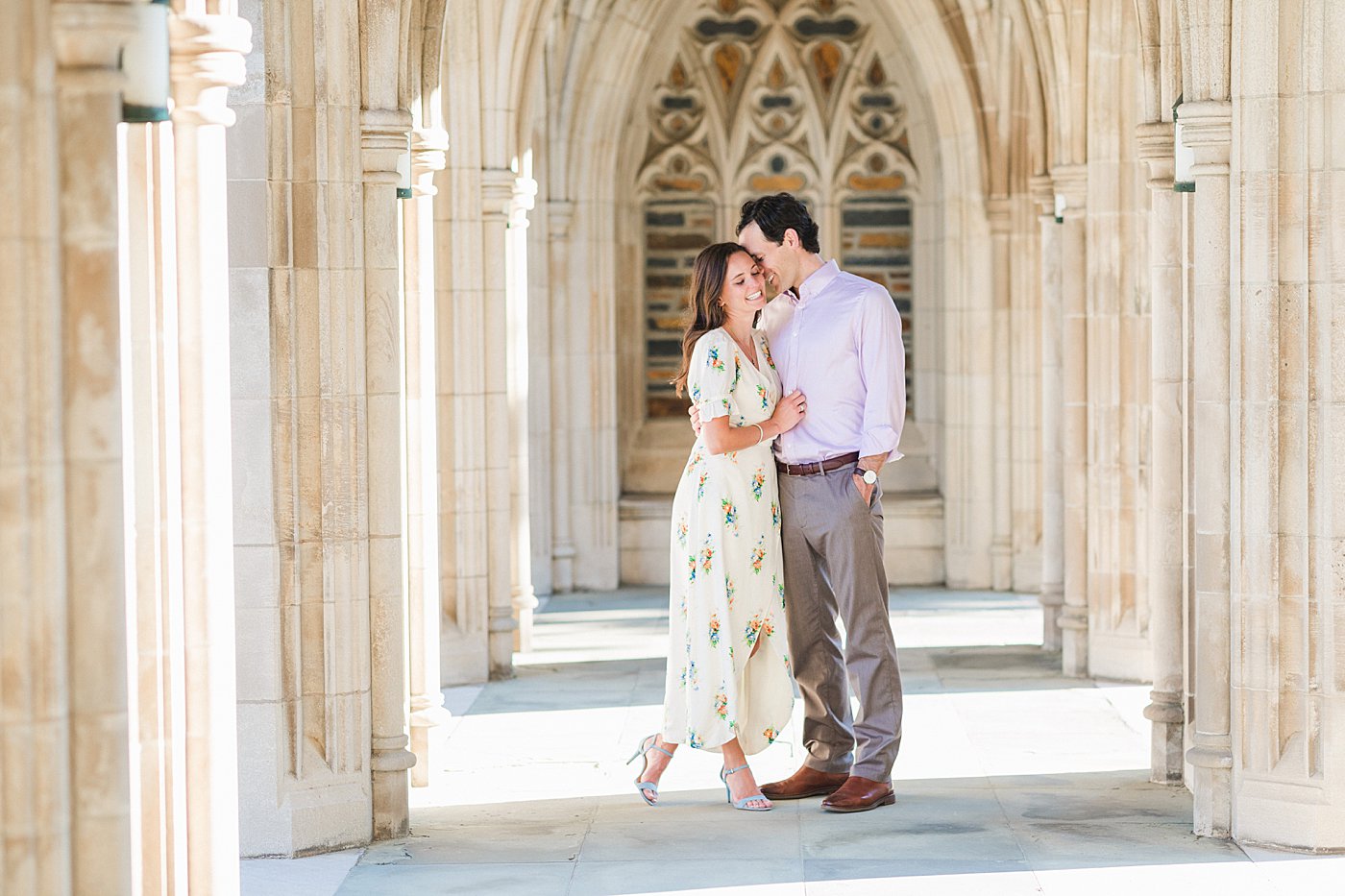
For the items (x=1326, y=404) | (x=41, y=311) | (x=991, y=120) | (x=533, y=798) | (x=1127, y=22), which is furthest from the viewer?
(x=991, y=120)

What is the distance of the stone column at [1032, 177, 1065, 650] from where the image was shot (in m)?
9.64

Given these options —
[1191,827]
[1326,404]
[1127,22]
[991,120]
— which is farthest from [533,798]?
[991,120]

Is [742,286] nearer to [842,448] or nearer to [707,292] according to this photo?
[707,292]

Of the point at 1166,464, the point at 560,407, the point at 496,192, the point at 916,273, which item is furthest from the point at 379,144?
the point at 916,273

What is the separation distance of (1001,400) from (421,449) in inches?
264

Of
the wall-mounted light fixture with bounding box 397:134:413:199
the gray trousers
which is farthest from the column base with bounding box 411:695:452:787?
the wall-mounted light fixture with bounding box 397:134:413:199

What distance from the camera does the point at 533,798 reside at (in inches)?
247

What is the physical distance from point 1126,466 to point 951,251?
4.40m

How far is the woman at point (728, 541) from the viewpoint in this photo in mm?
5742

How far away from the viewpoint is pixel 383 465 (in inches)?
224

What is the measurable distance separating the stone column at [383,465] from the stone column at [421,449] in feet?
2.83

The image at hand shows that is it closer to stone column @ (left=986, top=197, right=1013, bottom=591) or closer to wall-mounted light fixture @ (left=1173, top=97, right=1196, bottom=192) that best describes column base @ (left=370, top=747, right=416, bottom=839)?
wall-mounted light fixture @ (left=1173, top=97, right=1196, bottom=192)

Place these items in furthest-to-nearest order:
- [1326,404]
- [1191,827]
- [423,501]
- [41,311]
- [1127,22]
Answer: [1127,22], [423,501], [1191,827], [1326,404], [41,311]

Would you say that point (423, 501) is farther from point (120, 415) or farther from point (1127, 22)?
point (1127, 22)
